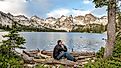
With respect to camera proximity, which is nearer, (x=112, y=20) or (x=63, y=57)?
(x=112, y=20)

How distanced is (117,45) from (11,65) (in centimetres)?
881

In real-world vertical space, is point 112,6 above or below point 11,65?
above

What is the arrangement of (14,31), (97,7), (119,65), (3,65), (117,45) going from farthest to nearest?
1. (117,45)
2. (97,7)
3. (14,31)
4. (119,65)
5. (3,65)

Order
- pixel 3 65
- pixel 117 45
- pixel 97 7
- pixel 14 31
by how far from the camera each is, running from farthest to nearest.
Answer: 1. pixel 117 45
2. pixel 97 7
3. pixel 14 31
4. pixel 3 65

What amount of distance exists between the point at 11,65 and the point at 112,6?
7312 mm

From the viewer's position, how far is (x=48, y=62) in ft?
66.6

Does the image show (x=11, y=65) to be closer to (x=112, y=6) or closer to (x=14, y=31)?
(x=14, y=31)

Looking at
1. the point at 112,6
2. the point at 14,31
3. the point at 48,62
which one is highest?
the point at 112,6

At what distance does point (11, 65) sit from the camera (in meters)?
15.3

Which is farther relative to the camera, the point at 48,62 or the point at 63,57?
the point at 63,57

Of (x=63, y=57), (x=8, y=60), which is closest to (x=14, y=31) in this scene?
(x=8, y=60)

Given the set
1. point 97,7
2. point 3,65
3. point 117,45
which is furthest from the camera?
point 117,45

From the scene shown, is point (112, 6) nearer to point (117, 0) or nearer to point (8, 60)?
point (117, 0)

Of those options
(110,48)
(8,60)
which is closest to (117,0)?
(110,48)
